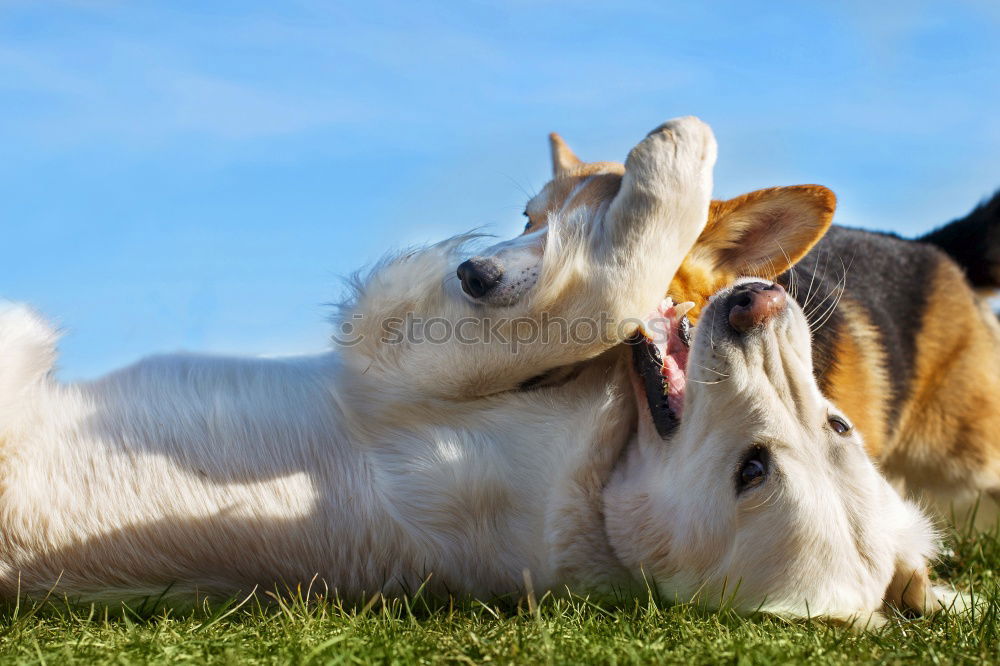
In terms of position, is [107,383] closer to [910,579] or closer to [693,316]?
[693,316]

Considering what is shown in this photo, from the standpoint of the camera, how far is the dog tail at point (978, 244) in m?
6.11

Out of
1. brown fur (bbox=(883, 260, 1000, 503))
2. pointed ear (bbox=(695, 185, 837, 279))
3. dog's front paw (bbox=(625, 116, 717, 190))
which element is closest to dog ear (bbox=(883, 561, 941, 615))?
pointed ear (bbox=(695, 185, 837, 279))

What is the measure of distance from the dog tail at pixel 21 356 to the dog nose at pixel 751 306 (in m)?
2.64

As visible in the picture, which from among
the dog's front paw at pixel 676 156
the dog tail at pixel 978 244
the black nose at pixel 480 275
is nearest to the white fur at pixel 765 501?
the dog's front paw at pixel 676 156

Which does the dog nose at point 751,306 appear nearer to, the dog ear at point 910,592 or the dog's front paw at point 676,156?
the dog's front paw at point 676,156

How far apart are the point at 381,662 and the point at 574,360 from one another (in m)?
1.24

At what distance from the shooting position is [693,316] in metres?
3.65

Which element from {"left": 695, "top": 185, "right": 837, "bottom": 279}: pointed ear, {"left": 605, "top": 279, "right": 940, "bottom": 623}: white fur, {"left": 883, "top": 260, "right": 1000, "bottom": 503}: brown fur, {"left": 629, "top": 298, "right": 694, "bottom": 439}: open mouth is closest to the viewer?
{"left": 605, "top": 279, "right": 940, "bottom": 623}: white fur

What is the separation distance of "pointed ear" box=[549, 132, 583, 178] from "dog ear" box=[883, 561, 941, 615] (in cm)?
214

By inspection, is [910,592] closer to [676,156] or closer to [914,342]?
[676,156]

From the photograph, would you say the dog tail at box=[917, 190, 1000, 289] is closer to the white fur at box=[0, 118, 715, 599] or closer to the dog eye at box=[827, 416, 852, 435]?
the dog eye at box=[827, 416, 852, 435]

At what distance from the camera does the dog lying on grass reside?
3.12 meters

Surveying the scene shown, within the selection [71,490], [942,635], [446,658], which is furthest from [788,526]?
[71,490]

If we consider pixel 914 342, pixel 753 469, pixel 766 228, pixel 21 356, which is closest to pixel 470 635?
pixel 753 469
